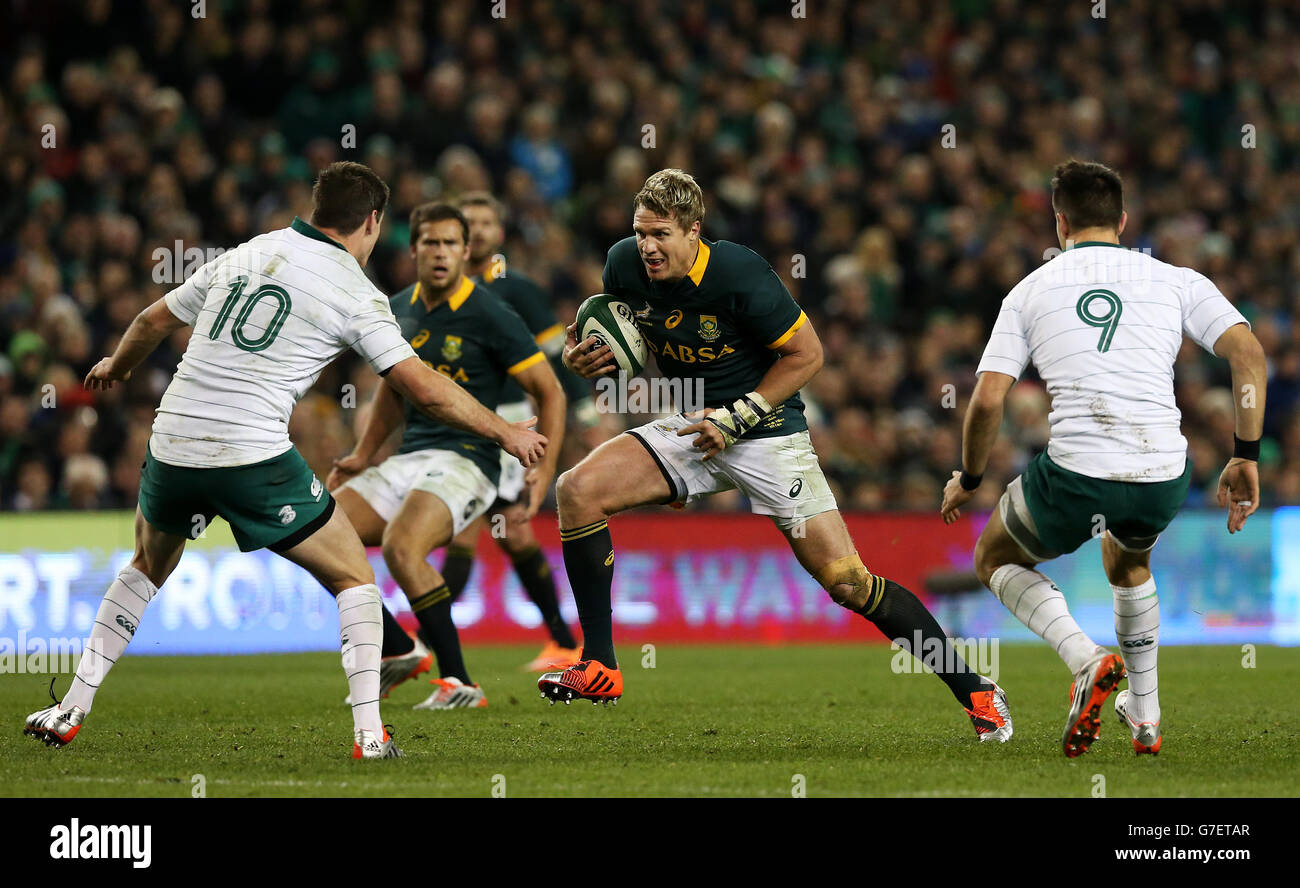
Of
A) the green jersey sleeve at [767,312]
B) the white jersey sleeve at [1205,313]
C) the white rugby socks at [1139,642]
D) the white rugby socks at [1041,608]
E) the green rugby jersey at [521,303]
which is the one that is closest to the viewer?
the white jersey sleeve at [1205,313]

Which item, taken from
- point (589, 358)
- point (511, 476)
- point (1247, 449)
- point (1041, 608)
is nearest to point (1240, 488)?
point (1247, 449)

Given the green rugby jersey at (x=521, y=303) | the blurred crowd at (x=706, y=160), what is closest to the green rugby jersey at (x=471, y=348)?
the green rugby jersey at (x=521, y=303)

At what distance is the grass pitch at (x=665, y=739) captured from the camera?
18.1ft

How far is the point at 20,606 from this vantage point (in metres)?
11.3

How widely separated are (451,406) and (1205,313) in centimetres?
287

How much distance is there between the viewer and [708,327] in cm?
679

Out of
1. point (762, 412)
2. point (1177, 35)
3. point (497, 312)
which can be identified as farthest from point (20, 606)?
point (1177, 35)

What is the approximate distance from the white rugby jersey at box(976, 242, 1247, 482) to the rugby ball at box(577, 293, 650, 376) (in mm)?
1438

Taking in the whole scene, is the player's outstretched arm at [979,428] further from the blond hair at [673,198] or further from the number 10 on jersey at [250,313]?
the number 10 on jersey at [250,313]

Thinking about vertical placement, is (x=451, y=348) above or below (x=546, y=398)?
above

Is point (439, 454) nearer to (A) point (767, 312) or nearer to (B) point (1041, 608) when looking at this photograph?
(A) point (767, 312)

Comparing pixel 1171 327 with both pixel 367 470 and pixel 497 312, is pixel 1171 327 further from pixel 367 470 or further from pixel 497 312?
pixel 367 470

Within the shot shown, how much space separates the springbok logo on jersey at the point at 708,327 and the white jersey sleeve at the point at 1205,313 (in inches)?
72.3

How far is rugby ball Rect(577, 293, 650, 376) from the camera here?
6785 mm
